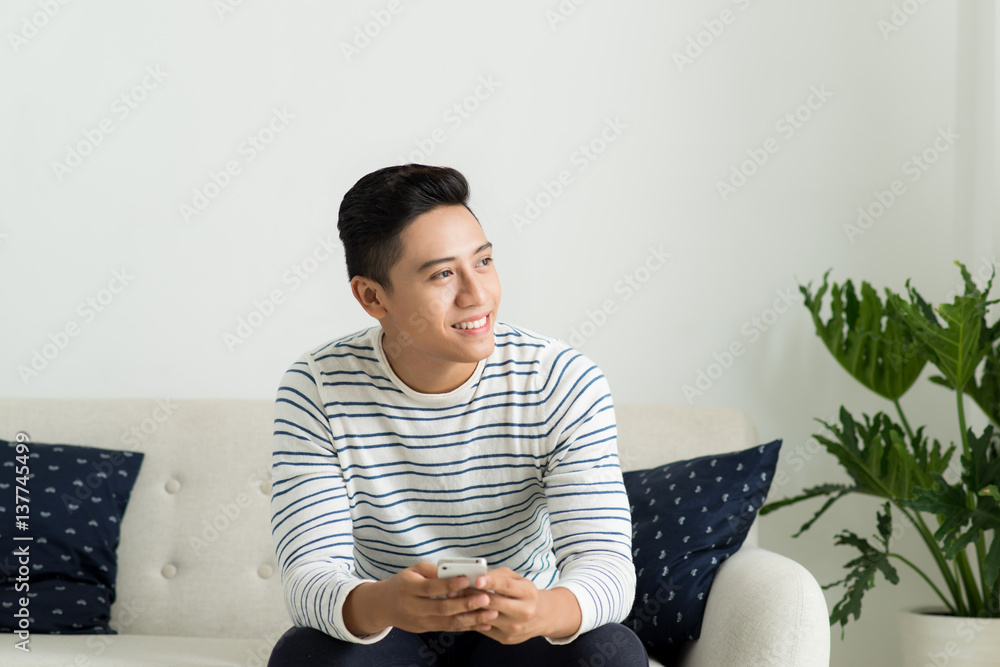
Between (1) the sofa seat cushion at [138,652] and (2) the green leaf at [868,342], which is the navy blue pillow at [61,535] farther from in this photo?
(2) the green leaf at [868,342]

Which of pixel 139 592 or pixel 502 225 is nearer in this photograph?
pixel 139 592

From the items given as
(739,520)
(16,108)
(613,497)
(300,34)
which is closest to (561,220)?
(300,34)

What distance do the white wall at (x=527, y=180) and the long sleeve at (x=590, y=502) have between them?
0.95 metres

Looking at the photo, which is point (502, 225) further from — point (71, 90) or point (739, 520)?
point (71, 90)

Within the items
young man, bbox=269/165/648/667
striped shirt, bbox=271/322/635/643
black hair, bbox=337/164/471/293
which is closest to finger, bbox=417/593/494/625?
young man, bbox=269/165/648/667

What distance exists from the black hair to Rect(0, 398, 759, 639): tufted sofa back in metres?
0.78

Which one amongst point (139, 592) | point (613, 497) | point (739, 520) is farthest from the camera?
point (139, 592)

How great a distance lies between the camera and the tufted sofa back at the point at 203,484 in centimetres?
177

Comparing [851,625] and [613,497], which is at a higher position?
[613,497]

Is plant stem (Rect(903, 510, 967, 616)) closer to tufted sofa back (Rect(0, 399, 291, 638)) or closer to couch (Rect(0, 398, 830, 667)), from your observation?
couch (Rect(0, 398, 830, 667))

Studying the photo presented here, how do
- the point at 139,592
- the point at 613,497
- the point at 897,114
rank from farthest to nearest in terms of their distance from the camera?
the point at 897,114 → the point at 139,592 → the point at 613,497

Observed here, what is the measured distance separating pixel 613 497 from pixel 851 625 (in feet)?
4.29

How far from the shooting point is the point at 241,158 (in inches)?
86.9

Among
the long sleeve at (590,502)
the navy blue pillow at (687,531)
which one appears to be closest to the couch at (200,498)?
the navy blue pillow at (687,531)
